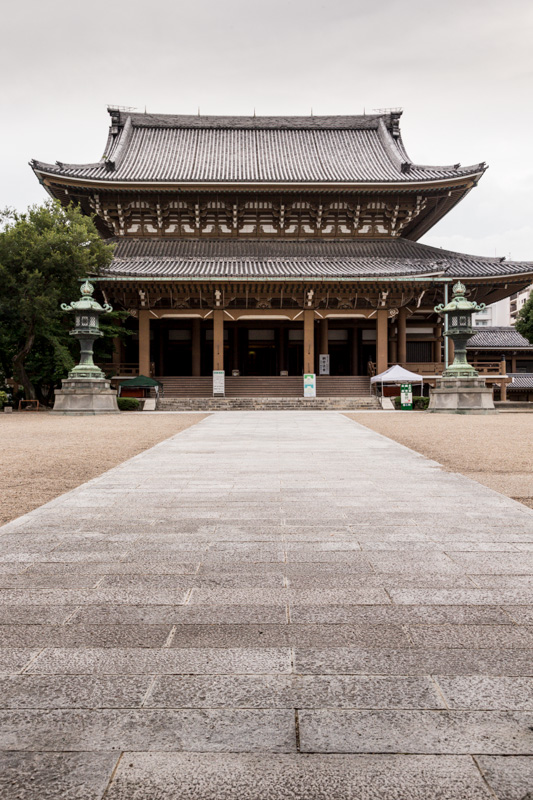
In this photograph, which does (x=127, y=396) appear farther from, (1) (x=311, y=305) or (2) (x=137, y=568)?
(2) (x=137, y=568)

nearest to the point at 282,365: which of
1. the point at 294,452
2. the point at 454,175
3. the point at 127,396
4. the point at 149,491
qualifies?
the point at 127,396

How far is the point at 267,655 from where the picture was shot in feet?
7.27

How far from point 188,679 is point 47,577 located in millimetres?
1531

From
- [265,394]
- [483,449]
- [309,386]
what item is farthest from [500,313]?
[483,449]

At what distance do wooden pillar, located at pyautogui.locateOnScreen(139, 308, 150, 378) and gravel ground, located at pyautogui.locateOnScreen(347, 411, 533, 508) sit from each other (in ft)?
52.6

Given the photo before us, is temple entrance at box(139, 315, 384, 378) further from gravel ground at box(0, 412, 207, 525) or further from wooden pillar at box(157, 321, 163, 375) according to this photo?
gravel ground at box(0, 412, 207, 525)

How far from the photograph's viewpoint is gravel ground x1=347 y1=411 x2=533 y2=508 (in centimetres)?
649

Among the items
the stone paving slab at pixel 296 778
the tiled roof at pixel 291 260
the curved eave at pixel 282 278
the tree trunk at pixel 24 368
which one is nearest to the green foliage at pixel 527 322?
the tiled roof at pixel 291 260

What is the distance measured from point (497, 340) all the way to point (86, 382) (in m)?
30.9

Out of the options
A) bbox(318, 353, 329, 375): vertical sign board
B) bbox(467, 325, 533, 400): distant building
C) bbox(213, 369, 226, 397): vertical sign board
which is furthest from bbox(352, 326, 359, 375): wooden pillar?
bbox(467, 325, 533, 400): distant building

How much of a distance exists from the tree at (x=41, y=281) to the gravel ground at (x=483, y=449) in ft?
49.1

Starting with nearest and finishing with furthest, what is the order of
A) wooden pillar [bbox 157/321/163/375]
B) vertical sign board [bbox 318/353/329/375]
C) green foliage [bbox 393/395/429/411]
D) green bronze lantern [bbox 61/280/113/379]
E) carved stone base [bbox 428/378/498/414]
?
carved stone base [bbox 428/378/498/414]
green bronze lantern [bbox 61/280/113/379]
green foliage [bbox 393/395/429/411]
vertical sign board [bbox 318/353/329/375]
wooden pillar [bbox 157/321/163/375]

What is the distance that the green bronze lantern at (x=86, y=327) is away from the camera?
72.8ft

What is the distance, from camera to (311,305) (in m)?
28.8
